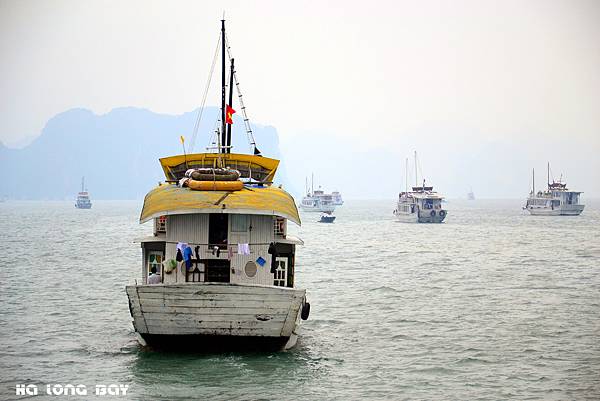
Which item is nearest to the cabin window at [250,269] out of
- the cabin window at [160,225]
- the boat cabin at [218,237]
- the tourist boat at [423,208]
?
the boat cabin at [218,237]

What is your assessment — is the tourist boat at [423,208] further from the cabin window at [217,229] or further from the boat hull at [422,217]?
the cabin window at [217,229]

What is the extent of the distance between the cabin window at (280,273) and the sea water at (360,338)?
7.51 ft

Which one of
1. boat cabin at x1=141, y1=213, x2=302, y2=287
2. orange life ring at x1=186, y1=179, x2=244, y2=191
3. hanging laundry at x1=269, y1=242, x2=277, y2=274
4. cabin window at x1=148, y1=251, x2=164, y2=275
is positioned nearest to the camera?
boat cabin at x1=141, y1=213, x2=302, y2=287

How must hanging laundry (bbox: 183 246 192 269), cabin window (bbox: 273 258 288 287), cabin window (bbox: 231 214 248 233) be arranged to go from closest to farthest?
hanging laundry (bbox: 183 246 192 269)
cabin window (bbox: 231 214 248 233)
cabin window (bbox: 273 258 288 287)

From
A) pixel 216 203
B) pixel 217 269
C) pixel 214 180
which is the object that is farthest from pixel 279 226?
pixel 216 203

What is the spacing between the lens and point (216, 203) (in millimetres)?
23938

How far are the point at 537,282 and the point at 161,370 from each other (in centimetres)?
3214

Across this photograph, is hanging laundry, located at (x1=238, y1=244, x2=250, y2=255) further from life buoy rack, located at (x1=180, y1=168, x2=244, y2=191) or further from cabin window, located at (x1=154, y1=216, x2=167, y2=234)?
cabin window, located at (x1=154, y1=216, x2=167, y2=234)

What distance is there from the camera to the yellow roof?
77.9 feet

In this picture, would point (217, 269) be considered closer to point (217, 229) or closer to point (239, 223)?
point (217, 229)

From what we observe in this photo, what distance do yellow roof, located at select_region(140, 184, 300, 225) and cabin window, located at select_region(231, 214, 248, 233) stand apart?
541 mm

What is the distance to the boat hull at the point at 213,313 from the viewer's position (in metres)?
22.3

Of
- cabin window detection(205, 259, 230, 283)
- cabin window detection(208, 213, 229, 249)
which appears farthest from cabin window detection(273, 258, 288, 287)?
cabin window detection(208, 213, 229, 249)

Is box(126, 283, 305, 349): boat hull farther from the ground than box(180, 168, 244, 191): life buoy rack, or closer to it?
closer to it
